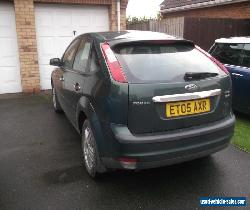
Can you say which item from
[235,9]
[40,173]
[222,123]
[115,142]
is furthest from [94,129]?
[235,9]

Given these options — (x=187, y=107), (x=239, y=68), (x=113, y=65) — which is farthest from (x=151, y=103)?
(x=239, y=68)

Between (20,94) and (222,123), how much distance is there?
6.86m

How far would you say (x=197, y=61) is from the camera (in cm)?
358

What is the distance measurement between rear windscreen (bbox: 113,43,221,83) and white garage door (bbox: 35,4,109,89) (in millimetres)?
6252

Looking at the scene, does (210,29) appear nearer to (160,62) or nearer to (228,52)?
(228,52)

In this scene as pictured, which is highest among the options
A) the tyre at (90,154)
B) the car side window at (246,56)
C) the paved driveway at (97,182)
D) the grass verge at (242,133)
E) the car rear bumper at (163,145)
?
the car side window at (246,56)

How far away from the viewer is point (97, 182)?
3.67m

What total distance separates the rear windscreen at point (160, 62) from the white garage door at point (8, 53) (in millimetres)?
6318

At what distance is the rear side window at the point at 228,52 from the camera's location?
6.22 meters

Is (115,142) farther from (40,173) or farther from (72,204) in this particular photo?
(40,173)

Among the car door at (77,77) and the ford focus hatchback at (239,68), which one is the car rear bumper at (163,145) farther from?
the ford focus hatchback at (239,68)

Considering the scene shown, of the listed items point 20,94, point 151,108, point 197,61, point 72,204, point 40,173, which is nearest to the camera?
point 151,108

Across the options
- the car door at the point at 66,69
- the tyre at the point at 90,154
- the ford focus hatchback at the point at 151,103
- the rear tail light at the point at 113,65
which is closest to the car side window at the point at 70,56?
the car door at the point at 66,69

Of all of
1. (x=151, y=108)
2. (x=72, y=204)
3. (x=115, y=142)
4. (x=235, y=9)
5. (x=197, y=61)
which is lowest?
(x=72, y=204)
